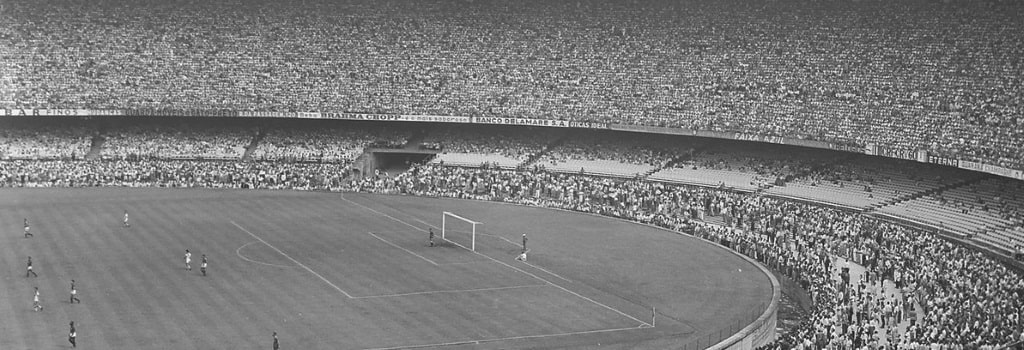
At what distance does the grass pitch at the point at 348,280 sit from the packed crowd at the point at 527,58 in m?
18.2

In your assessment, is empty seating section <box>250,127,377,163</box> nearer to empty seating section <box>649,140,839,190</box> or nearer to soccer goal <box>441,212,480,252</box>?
soccer goal <box>441,212,480,252</box>

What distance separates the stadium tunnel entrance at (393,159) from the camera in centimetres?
8388

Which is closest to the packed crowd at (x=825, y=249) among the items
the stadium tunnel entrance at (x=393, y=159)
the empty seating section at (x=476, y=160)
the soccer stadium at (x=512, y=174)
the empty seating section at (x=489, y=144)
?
the soccer stadium at (x=512, y=174)

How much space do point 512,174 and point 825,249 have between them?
2709cm

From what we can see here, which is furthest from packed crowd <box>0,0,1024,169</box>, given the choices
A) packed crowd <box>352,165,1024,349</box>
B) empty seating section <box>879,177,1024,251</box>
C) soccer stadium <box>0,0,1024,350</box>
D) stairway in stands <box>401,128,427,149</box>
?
packed crowd <box>352,165,1024,349</box>

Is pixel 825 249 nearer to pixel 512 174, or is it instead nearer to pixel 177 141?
pixel 512 174

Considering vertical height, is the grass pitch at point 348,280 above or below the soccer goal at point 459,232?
below

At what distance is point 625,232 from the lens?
60.2 metres

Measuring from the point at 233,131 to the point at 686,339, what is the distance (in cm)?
5754

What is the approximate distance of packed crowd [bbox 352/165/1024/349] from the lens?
37906 mm

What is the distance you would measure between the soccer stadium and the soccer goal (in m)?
0.37

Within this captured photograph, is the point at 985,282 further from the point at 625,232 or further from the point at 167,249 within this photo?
the point at 167,249

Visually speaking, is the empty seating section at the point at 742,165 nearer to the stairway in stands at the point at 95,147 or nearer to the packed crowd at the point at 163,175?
the packed crowd at the point at 163,175

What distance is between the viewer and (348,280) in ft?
153
